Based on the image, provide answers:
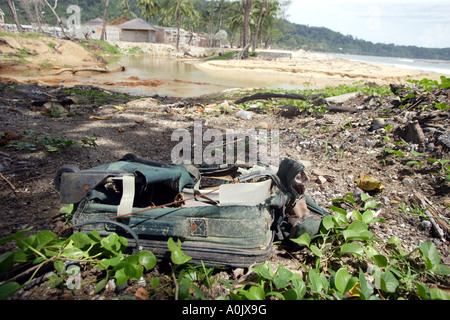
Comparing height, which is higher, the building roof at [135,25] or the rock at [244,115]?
the building roof at [135,25]

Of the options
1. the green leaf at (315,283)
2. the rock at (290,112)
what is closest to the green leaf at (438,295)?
the green leaf at (315,283)

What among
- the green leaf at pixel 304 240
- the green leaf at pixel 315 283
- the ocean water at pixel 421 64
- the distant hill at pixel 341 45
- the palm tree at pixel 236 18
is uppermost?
the distant hill at pixel 341 45

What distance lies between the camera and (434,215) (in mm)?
1655

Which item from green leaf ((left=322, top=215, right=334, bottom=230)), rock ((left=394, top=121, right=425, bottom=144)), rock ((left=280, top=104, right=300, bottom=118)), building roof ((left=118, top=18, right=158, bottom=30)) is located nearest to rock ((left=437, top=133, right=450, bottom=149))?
rock ((left=394, top=121, right=425, bottom=144))

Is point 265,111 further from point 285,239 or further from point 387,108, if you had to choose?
point 285,239

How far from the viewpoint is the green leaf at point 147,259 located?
1106 millimetres

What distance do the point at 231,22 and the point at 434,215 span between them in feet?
152

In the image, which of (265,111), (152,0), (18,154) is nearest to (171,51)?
(152,0)

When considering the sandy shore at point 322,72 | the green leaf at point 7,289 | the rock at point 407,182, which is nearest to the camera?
the green leaf at point 7,289

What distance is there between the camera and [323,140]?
10.6 feet

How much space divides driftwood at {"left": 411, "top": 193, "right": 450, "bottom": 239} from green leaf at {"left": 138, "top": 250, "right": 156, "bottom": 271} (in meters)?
1.66

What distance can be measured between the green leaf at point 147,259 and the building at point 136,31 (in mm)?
45365

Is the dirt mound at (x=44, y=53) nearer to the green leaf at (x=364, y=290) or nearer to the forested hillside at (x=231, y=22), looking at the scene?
the forested hillside at (x=231, y=22)
